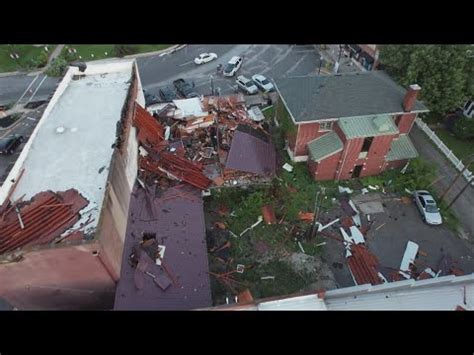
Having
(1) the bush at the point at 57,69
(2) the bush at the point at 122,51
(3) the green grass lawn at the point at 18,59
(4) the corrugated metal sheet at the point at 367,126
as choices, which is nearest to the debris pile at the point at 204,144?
(4) the corrugated metal sheet at the point at 367,126

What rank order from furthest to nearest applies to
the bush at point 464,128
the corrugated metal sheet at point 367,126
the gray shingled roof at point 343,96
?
the bush at point 464,128 < the gray shingled roof at point 343,96 < the corrugated metal sheet at point 367,126

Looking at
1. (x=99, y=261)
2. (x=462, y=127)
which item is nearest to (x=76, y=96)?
→ (x=99, y=261)

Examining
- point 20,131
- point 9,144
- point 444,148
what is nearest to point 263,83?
point 444,148

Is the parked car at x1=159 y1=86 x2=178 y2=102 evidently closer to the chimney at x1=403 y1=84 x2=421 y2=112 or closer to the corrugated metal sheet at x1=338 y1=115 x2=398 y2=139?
the corrugated metal sheet at x1=338 y1=115 x2=398 y2=139

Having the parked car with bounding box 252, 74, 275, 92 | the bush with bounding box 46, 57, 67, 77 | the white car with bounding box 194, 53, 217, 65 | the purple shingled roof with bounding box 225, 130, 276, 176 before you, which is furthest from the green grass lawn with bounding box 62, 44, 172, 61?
the purple shingled roof with bounding box 225, 130, 276, 176

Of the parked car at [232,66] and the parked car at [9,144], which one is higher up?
the parked car at [232,66]

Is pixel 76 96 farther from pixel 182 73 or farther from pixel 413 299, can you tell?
pixel 413 299

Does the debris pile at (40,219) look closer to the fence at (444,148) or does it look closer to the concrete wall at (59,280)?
the concrete wall at (59,280)

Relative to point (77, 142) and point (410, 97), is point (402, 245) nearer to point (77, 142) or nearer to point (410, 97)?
point (410, 97)
